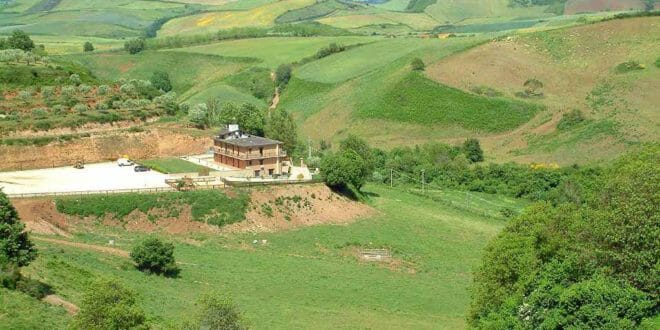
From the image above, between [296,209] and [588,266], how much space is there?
126 ft

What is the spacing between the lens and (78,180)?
73.3 meters

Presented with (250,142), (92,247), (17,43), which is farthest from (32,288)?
(17,43)

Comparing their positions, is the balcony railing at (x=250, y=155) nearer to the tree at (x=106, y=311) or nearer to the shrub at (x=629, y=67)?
the tree at (x=106, y=311)

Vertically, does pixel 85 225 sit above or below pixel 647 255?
below

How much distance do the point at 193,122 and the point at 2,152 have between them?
19.7 meters

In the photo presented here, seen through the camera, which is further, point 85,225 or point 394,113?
point 394,113

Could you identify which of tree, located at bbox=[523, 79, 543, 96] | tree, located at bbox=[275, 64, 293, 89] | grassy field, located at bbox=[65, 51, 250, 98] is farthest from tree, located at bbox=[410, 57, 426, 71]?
grassy field, located at bbox=[65, 51, 250, 98]

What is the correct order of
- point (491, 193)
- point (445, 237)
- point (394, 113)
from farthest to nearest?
point (394, 113) < point (491, 193) < point (445, 237)

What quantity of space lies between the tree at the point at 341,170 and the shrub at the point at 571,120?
49488 mm

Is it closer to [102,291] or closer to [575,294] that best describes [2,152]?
[102,291]

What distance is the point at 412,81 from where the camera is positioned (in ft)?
442

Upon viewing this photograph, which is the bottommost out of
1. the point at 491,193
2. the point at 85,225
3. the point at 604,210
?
the point at 491,193

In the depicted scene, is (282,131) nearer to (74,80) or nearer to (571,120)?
(74,80)

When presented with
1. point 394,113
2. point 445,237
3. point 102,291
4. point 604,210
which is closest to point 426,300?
point 445,237
